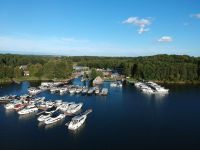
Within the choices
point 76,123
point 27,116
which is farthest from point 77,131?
point 27,116

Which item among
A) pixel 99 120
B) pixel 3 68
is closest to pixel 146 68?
pixel 3 68

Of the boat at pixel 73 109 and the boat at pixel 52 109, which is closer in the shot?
the boat at pixel 73 109

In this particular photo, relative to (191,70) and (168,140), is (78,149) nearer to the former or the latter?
(168,140)

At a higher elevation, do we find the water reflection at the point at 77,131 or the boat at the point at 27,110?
the boat at the point at 27,110

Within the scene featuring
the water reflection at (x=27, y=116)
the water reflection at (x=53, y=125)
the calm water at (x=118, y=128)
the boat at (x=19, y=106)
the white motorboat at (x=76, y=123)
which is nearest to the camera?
the calm water at (x=118, y=128)

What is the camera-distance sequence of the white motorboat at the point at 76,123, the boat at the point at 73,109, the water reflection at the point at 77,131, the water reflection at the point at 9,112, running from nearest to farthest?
the water reflection at the point at 77,131 → the white motorboat at the point at 76,123 → the water reflection at the point at 9,112 → the boat at the point at 73,109

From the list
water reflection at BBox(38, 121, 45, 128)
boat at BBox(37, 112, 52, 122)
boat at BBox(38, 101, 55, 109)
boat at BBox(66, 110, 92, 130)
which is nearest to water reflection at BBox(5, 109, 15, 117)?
boat at BBox(38, 101, 55, 109)

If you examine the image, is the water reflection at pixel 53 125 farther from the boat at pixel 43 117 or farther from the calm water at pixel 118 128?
the boat at pixel 43 117

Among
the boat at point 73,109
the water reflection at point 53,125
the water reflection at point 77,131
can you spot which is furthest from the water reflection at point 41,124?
the boat at point 73,109
